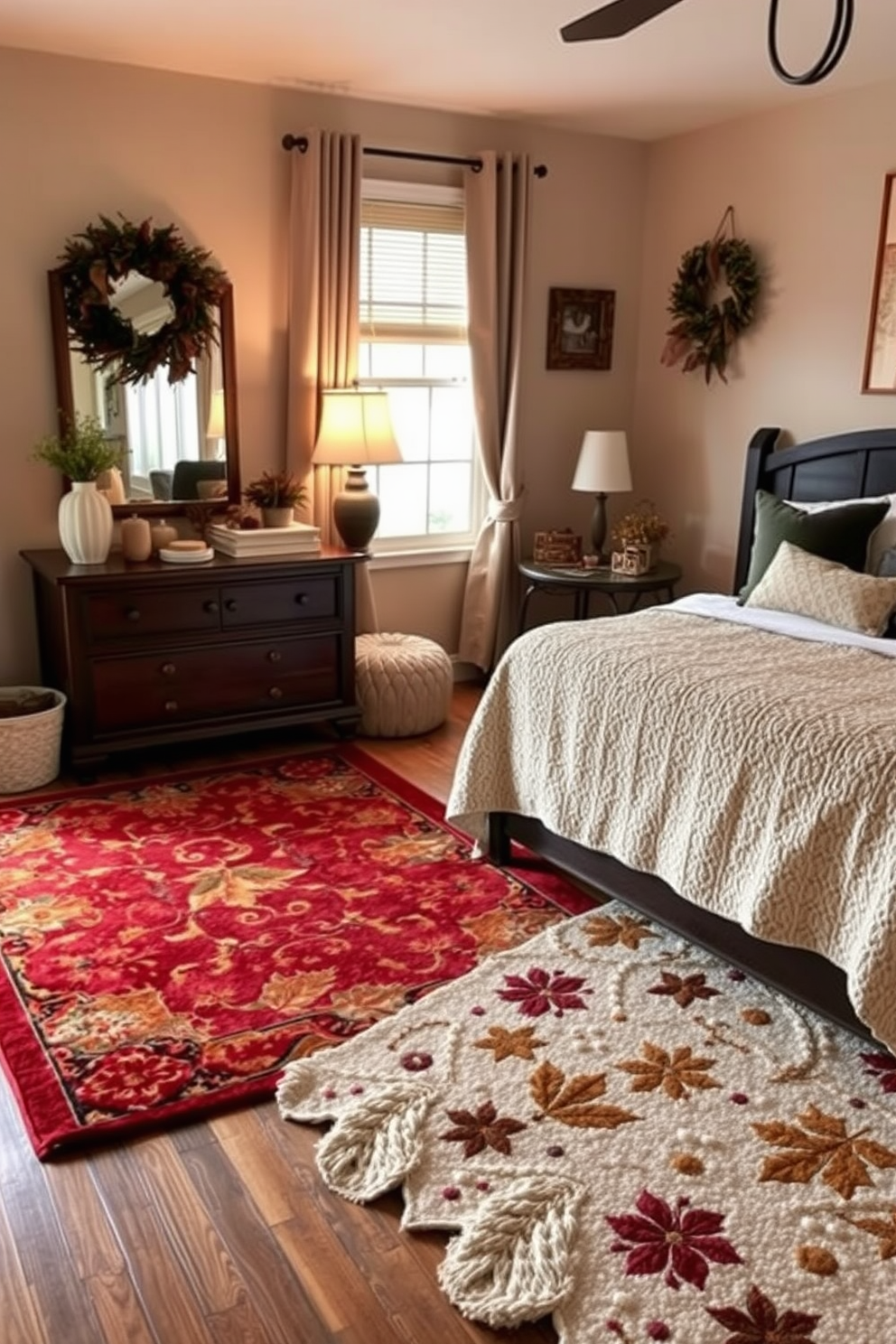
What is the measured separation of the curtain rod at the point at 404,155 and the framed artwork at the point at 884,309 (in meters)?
1.49

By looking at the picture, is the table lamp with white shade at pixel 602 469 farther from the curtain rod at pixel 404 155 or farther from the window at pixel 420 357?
the curtain rod at pixel 404 155

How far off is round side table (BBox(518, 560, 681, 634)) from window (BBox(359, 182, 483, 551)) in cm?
48

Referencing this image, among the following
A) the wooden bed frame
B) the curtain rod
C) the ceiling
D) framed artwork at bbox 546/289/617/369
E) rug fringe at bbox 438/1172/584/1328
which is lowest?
rug fringe at bbox 438/1172/584/1328

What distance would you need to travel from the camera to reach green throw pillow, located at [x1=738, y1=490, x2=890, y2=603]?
353 centimetres

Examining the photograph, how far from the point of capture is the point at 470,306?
4605 millimetres

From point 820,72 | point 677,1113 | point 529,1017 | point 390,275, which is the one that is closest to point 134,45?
point 390,275

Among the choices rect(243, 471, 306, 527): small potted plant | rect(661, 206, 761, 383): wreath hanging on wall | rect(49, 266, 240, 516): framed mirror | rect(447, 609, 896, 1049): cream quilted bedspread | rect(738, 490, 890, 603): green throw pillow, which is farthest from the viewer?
rect(661, 206, 761, 383): wreath hanging on wall

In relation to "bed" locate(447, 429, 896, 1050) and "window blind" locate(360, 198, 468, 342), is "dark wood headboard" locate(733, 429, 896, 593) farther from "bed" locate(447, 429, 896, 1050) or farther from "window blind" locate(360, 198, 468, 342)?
"window blind" locate(360, 198, 468, 342)

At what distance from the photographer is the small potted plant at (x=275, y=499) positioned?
417cm

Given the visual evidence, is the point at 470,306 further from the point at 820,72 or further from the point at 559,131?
the point at 820,72

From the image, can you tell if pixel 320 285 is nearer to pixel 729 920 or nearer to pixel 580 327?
pixel 580 327

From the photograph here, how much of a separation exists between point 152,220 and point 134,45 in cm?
57

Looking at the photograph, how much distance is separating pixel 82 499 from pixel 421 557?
1620mm

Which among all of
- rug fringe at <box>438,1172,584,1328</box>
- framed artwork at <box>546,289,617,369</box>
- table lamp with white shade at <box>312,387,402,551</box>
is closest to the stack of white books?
table lamp with white shade at <box>312,387,402,551</box>
